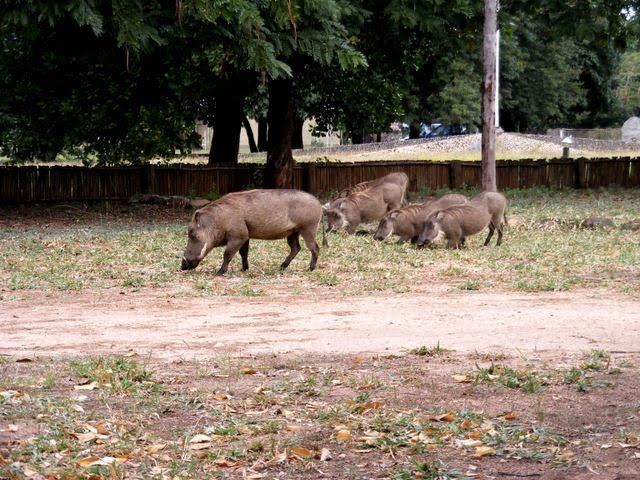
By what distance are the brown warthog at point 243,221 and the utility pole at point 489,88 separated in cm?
815

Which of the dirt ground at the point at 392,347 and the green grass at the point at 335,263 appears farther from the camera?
the green grass at the point at 335,263

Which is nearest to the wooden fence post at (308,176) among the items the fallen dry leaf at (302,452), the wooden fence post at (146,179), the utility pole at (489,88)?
the wooden fence post at (146,179)

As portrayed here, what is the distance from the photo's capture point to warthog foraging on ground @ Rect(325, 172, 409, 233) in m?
19.8

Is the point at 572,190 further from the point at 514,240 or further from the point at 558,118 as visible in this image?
the point at 558,118

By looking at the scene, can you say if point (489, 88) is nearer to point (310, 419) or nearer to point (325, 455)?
point (310, 419)

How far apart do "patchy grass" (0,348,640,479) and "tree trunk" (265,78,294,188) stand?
17320 mm

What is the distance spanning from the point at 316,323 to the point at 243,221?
13.2 feet

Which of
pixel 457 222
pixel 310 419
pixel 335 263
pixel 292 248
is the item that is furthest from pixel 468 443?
pixel 457 222

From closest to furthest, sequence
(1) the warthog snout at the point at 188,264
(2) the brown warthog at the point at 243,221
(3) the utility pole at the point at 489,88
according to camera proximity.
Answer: (2) the brown warthog at the point at 243,221
(1) the warthog snout at the point at 188,264
(3) the utility pole at the point at 489,88

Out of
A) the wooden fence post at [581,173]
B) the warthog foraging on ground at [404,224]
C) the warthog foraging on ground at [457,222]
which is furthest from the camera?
the wooden fence post at [581,173]

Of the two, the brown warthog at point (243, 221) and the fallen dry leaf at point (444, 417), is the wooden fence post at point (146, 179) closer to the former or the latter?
the brown warthog at point (243, 221)

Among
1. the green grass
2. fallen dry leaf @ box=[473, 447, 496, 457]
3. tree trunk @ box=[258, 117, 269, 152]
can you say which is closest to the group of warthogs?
the green grass

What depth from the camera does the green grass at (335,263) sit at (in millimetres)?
13266

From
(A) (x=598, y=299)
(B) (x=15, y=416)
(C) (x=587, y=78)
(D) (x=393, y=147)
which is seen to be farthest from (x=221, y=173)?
(C) (x=587, y=78)
